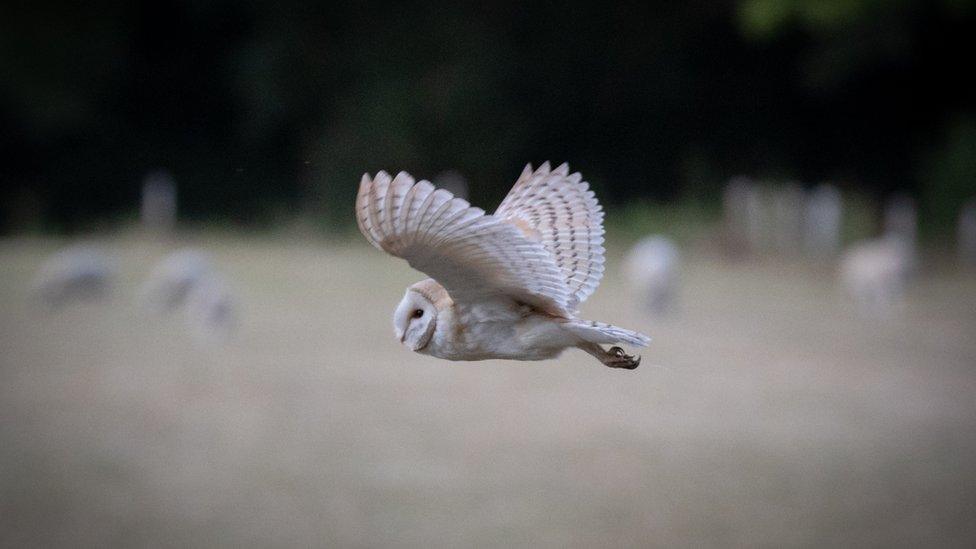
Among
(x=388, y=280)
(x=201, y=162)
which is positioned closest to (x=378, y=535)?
(x=388, y=280)

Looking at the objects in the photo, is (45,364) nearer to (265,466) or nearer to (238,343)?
(238,343)

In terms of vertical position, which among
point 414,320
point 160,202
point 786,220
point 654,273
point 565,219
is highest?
point 786,220

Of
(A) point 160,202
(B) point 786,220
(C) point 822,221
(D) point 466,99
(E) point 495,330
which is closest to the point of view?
(E) point 495,330

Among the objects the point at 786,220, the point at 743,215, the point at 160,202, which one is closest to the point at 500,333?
the point at 743,215

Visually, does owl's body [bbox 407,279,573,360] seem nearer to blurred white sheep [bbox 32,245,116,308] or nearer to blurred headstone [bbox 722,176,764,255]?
blurred white sheep [bbox 32,245,116,308]

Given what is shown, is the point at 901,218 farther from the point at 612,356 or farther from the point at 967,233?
the point at 612,356

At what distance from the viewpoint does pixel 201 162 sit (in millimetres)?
9047

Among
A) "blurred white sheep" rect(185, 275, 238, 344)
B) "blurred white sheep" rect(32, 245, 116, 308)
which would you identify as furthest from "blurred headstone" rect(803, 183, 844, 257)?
"blurred white sheep" rect(32, 245, 116, 308)

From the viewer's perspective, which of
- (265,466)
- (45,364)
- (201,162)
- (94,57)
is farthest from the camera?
(94,57)

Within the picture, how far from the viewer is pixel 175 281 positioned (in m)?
8.05

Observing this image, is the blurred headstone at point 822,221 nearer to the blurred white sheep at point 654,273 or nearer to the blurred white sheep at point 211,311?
the blurred white sheep at point 654,273

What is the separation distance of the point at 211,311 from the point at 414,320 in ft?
23.6

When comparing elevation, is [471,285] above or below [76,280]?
below

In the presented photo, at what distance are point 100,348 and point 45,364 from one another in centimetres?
37
